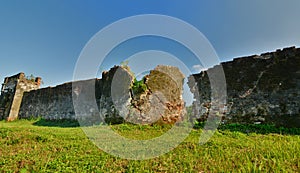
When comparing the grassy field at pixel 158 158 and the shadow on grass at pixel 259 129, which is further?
the shadow on grass at pixel 259 129

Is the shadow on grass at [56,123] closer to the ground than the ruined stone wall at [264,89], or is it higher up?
closer to the ground

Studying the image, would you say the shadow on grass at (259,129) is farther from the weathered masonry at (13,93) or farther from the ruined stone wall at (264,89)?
the weathered masonry at (13,93)

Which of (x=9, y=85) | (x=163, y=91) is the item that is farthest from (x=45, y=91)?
(x=163, y=91)

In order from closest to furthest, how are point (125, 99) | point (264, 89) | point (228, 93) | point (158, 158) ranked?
point (158, 158) < point (264, 89) < point (228, 93) < point (125, 99)

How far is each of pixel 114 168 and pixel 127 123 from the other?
5054 mm

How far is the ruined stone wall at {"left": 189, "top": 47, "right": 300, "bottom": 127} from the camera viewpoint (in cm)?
820

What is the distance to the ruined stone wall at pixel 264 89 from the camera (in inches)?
323

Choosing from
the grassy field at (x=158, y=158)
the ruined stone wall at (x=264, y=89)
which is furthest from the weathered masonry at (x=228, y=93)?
the grassy field at (x=158, y=158)

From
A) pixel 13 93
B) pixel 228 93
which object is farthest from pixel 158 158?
pixel 13 93

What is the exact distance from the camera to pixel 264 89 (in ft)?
28.9

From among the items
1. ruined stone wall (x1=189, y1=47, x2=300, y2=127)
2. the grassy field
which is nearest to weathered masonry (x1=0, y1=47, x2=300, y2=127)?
ruined stone wall (x1=189, y1=47, x2=300, y2=127)

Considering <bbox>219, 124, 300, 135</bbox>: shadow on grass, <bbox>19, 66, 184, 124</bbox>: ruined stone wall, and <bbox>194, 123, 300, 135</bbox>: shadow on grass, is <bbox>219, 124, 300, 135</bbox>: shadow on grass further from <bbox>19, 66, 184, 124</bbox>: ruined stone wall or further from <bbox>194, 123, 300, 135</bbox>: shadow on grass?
<bbox>19, 66, 184, 124</bbox>: ruined stone wall

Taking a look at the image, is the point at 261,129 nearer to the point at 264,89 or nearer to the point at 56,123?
the point at 264,89

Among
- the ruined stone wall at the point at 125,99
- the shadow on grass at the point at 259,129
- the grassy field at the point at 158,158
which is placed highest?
the ruined stone wall at the point at 125,99
